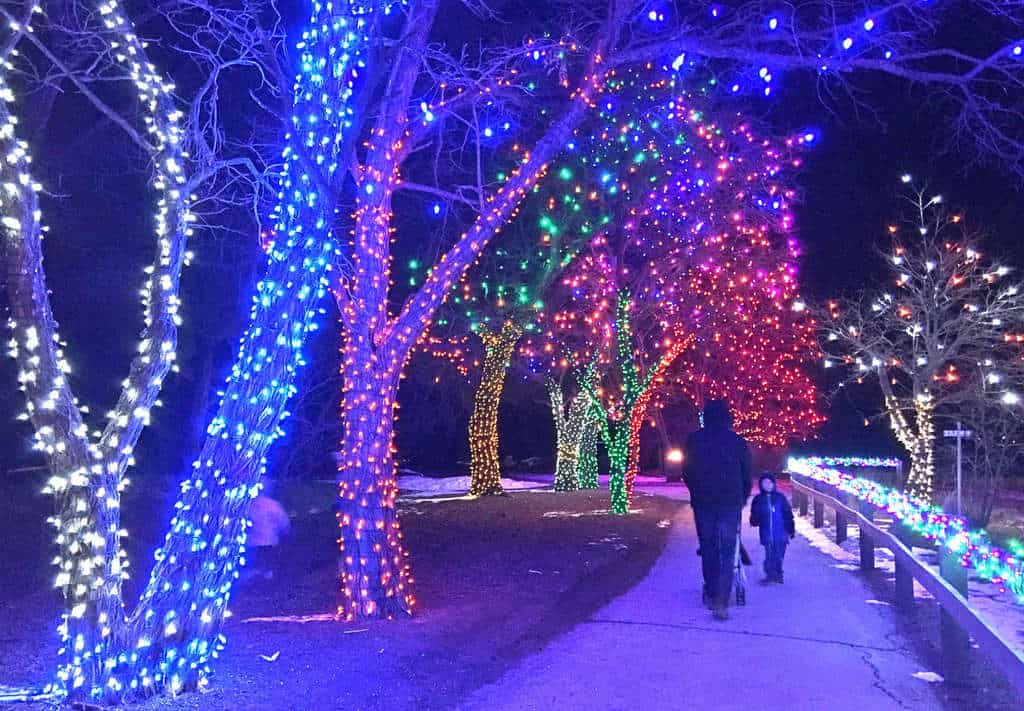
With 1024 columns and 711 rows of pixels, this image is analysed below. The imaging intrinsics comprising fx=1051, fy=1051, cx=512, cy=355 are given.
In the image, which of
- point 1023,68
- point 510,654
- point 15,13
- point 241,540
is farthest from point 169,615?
point 1023,68

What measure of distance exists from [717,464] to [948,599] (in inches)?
102

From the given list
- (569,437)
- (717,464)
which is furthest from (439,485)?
(717,464)

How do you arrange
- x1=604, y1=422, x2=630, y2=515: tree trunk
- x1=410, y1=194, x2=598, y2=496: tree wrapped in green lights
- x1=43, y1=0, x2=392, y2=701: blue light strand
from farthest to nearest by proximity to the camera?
x1=604, y1=422, x2=630, y2=515: tree trunk
x1=410, y1=194, x2=598, y2=496: tree wrapped in green lights
x1=43, y1=0, x2=392, y2=701: blue light strand

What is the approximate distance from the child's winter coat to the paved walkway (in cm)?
73

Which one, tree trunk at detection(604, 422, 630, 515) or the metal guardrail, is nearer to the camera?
the metal guardrail

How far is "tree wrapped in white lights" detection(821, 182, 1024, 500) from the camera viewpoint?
25516 millimetres

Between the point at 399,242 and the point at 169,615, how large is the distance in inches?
584

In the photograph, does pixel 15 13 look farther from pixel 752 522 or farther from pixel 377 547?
pixel 752 522

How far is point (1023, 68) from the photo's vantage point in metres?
9.70

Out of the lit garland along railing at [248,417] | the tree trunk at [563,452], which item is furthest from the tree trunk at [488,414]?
the lit garland along railing at [248,417]

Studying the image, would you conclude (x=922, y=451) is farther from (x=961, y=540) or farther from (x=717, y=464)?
(x=961, y=540)

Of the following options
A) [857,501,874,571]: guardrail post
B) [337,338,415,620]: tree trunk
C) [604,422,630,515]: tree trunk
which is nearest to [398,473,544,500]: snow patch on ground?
[604,422,630,515]: tree trunk

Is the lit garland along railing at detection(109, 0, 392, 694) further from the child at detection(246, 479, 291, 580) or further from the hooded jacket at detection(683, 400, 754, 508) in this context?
the child at detection(246, 479, 291, 580)

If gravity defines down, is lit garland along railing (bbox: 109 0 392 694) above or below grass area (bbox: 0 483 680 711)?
above
